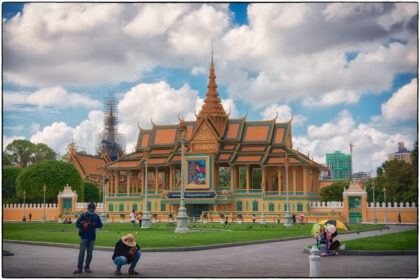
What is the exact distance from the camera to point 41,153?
89.8 meters

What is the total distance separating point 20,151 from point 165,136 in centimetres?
2620

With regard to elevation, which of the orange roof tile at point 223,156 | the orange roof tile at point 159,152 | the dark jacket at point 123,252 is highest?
the orange roof tile at point 159,152

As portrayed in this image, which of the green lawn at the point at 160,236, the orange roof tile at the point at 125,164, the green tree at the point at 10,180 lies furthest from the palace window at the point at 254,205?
the green tree at the point at 10,180

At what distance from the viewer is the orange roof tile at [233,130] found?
7031 cm

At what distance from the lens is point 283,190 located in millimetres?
65938

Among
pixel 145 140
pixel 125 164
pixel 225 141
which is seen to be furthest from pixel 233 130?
pixel 125 164

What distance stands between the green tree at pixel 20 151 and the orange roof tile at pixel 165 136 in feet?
77.6

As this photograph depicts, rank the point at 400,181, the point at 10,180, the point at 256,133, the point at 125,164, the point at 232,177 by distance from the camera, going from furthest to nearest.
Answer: the point at 10,180 < the point at 125,164 < the point at 256,133 < the point at 232,177 < the point at 400,181

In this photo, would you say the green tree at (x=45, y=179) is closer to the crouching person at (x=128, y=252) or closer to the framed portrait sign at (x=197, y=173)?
the framed portrait sign at (x=197, y=173)

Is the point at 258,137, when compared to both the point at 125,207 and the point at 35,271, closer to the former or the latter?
the point at 125,207

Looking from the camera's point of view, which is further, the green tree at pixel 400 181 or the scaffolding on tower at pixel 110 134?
the scaffolding on tower at pixel 110 134

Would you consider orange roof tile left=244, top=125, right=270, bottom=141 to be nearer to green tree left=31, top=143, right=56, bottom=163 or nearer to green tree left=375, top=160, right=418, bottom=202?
green tree left=375, top=160, right=418, bottom=202

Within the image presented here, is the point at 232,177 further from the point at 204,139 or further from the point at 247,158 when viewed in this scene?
the point at 204,139

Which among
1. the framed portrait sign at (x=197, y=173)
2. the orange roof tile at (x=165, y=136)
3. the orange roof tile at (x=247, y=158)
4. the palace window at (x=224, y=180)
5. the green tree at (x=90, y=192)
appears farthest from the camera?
the palace window at (x=224, y=180)
